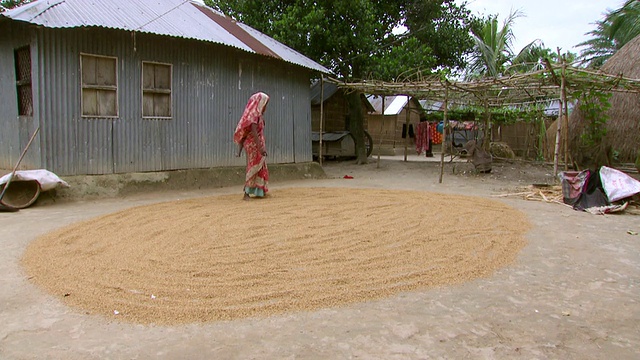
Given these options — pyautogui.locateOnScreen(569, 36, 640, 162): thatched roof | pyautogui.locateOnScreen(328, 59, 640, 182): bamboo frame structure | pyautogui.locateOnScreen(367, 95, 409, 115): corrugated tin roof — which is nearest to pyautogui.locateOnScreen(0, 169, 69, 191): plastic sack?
pyautogui.locateOnScreen(328, 59, 640, 182): bamboo frame structure

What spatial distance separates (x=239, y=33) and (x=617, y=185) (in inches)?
323

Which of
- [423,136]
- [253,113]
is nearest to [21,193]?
[253,113]

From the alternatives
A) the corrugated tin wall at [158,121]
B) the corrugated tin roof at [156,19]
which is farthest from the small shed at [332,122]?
the corrugated tin roof at [156,19]

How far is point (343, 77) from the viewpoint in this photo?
14023 millimetres

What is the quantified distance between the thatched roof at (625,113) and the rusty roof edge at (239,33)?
800cm

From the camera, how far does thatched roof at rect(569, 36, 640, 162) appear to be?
10.3 m

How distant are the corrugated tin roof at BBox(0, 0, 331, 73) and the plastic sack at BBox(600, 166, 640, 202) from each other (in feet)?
22.0

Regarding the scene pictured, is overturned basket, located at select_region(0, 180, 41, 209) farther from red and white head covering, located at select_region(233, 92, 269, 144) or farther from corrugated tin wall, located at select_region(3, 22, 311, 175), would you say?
red and white head covering, located at select_region(233, 92, 269, 144)

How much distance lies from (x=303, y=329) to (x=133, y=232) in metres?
2.95

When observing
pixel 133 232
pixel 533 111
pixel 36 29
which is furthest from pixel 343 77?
pixel 133 232

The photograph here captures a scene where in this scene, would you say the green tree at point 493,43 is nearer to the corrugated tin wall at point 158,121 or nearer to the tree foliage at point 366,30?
the tree foliage at point 366,30

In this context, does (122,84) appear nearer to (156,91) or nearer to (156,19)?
(156,91)

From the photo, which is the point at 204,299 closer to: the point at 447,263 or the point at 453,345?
the point at 453,345

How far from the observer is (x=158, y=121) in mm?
8320
